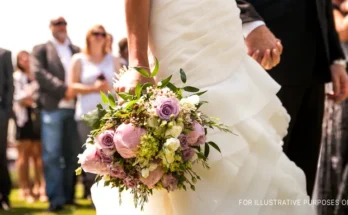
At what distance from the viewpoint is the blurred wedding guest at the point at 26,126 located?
39.7 feet

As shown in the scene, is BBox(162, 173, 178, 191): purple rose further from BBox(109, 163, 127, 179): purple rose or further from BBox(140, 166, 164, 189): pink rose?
BBox(109, 163, 127, 179): purple rose

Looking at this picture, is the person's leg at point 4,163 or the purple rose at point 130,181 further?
the person's leg at point 4,163

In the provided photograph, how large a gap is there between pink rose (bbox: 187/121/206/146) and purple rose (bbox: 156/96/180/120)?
10cm

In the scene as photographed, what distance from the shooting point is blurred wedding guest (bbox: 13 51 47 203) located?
12.1m

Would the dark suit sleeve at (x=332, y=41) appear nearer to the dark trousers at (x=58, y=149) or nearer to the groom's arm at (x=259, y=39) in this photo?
the groom's arm at (x=259, y=39)

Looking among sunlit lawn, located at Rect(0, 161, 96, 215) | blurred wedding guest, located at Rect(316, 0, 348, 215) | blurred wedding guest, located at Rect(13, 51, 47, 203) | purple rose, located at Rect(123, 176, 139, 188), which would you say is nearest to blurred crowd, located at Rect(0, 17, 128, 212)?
sunlit lawn, located at Rect(0, 161, 96, 215)

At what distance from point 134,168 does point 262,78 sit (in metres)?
0.92

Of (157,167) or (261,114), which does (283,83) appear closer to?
(261,114)

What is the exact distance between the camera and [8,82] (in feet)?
34.8

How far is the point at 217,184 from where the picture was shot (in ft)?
12.8

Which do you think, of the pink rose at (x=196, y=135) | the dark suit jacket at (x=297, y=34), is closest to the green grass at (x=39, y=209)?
the dark suit jacket at (x=297, y=34)

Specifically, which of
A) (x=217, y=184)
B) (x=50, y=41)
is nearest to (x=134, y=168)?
(x=217, y=184)

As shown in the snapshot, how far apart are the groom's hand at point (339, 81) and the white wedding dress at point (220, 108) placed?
925 mm

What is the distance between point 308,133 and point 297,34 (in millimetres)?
600
